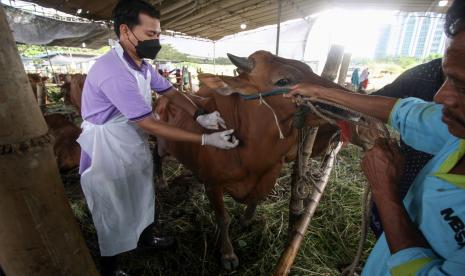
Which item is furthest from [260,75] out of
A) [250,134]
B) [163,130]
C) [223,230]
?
[223,230]

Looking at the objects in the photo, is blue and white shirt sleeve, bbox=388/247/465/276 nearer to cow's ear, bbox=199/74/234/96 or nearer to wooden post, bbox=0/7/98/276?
wooden post, bbox=0/7/98/276

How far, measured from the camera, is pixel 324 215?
339cm

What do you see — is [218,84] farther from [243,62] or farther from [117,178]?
[117,178]

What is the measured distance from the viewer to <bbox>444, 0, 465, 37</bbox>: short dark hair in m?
0.77

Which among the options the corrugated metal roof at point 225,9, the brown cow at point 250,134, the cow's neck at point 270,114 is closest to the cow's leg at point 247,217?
the brown cow at point 250,134

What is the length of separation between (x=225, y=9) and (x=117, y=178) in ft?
19.1

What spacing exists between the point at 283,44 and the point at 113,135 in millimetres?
10059

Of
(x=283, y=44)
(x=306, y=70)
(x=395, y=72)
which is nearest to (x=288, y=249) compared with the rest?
(x=306, y=70)

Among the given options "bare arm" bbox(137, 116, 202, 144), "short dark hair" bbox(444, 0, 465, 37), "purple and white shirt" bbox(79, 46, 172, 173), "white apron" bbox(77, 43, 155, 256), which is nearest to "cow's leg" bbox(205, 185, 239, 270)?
"white apron" bbox(77, 43, 155, 256)

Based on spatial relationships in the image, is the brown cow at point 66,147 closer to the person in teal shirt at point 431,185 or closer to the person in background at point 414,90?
the person in background at point 414,90

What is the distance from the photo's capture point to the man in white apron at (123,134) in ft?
6.54

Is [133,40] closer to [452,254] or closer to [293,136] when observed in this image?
[293,136]

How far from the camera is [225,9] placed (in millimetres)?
6754

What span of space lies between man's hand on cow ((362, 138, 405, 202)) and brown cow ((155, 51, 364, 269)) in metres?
1.00
